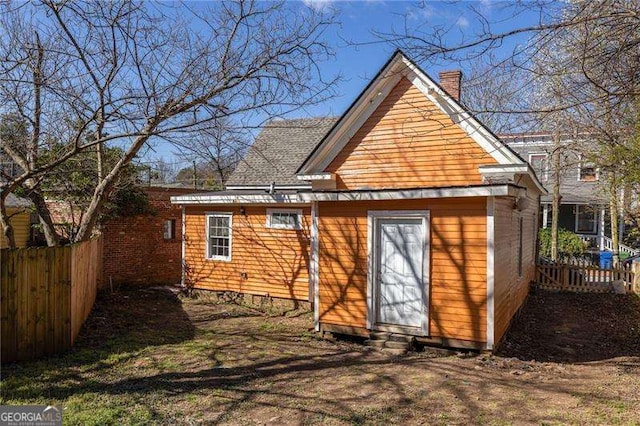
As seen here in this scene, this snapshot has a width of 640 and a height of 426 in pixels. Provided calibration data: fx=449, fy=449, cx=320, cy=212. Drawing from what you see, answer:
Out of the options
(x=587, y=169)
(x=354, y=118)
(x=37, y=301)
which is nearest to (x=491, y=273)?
(x=354, y=118)

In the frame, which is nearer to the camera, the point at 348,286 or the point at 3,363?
the point at 3,363

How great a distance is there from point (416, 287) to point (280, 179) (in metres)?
7.99

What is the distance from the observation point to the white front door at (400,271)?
8969 mm

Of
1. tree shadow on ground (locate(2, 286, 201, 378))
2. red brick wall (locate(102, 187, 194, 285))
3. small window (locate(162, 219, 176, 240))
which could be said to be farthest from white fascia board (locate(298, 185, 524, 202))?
small window (locate(162, 219, 176, 240))

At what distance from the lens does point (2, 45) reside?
7.90 m

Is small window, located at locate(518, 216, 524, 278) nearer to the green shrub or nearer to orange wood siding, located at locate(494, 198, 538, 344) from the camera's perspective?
orange wood siding, located at locate(494, 198, 538, 344)

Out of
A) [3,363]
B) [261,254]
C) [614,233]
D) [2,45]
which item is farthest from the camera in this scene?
[614,233]

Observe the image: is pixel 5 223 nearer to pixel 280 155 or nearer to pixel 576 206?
pixel 280 155

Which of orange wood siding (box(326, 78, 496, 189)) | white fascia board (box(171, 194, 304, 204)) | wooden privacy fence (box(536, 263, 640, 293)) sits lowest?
wooden privacy fence (box(536, 263, 640, 293))

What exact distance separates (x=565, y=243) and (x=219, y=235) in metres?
18.4

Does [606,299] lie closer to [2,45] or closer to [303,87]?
[303,87]

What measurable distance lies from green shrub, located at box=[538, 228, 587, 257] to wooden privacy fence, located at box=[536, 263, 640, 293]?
635 centimetres

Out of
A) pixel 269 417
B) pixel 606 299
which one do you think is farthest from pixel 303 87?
pixel 606 299

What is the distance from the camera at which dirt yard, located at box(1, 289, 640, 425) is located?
5.50 m
